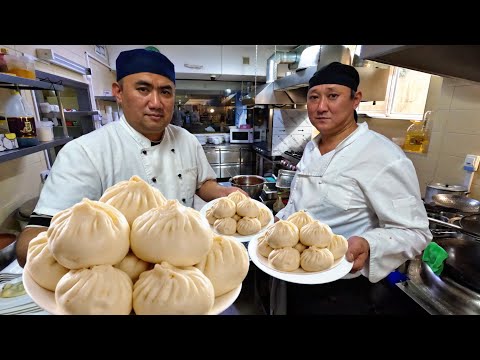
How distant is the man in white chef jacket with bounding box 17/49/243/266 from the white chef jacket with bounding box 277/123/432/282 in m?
0.83

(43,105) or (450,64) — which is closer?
(450,64)

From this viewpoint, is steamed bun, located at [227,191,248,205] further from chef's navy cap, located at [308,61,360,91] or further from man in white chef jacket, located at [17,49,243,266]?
chef's navy cap, located at [308,61,360,91]

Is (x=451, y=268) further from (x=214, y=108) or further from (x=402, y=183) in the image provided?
(x=214, y=108)

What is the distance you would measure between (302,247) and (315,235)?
78mm

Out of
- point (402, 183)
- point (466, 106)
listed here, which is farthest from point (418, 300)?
point (466, 106)

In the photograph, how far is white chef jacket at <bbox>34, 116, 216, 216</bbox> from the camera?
978 millimetres

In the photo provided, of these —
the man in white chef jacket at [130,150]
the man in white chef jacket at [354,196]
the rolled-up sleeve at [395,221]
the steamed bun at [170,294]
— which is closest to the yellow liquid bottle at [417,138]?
the man in white chef jacket at [354,196]

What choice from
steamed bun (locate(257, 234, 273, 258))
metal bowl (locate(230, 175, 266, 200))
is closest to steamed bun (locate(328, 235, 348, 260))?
steamed bun (locate(257, 234, 273, 258))

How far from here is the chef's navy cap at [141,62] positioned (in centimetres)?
104

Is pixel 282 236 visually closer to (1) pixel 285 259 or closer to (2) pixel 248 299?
(1) pixel 285 259
